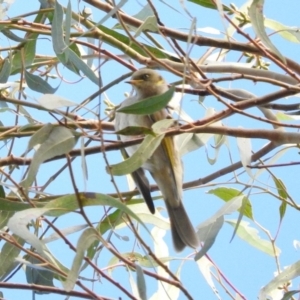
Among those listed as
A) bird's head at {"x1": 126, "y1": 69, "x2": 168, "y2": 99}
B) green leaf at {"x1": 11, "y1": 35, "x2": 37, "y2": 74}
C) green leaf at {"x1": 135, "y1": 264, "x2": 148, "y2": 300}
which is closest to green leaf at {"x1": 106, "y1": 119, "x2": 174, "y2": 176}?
green leaf at {"x1": 135, "y1": 264, "x2": 148, "y2": 300}

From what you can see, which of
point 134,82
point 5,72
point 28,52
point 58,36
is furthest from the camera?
point 134,82

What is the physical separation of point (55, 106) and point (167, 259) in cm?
63

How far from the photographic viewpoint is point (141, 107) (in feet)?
4.42

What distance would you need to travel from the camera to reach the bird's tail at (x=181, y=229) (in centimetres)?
199

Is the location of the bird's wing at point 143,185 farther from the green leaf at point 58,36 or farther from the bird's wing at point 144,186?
the green leaf at point 58,36

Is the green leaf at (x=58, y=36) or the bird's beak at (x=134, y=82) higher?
the bird's beak at (x=134, y=82)

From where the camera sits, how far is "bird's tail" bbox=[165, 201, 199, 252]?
78.2 inches

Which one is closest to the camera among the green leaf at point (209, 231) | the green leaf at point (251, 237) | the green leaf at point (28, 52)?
the green leaf at point (209, 231)

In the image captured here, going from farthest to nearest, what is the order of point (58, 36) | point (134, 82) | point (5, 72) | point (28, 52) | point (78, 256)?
point (134, 82) → point (28, 52) → point (5, 72) → point (58, 36) → point (78, 256)

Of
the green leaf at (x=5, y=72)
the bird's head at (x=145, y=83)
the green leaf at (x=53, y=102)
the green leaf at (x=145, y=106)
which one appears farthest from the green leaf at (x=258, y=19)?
the bird's head at (x=145, y=83)

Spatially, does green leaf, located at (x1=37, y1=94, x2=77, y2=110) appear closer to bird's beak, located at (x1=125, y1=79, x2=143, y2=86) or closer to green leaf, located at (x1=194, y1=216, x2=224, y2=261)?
green leaf, located at (x1=194, y1=216, x2=224, y2=261)

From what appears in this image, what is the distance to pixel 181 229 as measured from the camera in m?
1.99

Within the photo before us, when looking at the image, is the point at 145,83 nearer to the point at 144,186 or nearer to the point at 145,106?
the point at 144,186

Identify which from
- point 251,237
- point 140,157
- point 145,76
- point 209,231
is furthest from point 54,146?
point 145,76
